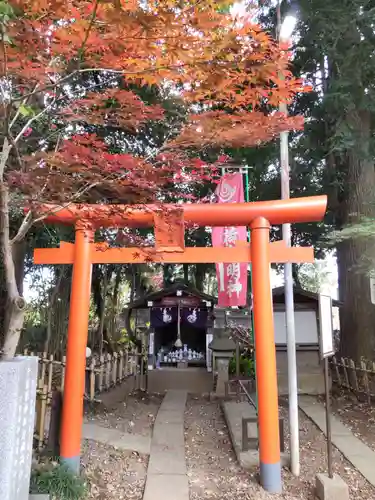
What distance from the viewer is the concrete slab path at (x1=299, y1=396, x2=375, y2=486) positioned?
17.7 feet

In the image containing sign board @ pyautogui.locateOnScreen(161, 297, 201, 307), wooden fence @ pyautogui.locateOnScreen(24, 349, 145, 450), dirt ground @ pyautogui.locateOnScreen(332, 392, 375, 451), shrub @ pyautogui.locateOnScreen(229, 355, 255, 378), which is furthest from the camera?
sign board @ pyautogui.locateOnScreen(161, 297, 201, 307)

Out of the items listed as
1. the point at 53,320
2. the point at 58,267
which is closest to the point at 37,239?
the point at 58,267

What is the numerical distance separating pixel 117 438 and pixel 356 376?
19.0 ft

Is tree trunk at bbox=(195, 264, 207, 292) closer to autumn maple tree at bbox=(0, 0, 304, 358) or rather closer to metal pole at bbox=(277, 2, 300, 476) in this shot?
metal pole at bbox=(277, 2, 300, 476)

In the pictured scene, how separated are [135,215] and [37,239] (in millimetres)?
5104

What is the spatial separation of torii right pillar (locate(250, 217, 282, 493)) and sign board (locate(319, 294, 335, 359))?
0.78 metres

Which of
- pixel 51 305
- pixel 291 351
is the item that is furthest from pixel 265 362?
pixel 51 305

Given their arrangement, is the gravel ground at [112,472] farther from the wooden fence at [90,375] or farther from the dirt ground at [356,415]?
the dirt ground at [356,415]

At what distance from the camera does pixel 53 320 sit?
41.1ft

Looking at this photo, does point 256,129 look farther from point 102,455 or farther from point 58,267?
point 58,267

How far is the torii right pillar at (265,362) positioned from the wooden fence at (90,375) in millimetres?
2778

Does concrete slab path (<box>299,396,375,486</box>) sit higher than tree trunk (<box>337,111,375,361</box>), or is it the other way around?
tree trunk (<box>337,111,375,361</box>)

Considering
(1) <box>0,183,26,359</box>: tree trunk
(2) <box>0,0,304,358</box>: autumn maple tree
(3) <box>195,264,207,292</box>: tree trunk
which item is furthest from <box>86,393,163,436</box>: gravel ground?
(3) <box>195,264,207,292</box>: tree trunk

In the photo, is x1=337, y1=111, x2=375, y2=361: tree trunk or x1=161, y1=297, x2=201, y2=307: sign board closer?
x1=337, y1=111, x2=375, y2=361: tree trunk
